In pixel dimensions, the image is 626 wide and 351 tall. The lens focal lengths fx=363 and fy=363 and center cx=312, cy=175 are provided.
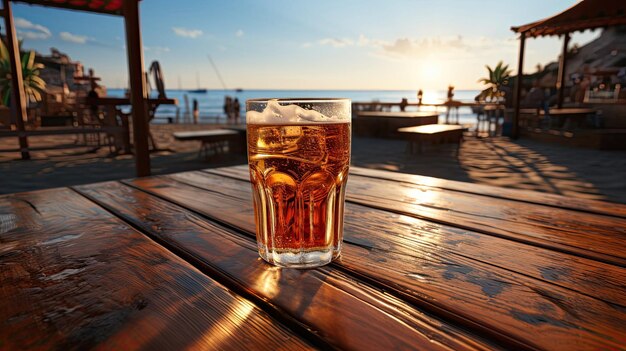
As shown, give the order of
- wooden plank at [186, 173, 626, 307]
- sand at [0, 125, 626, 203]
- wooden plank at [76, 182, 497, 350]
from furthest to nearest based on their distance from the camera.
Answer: sand at [0, 125, 626, 203] → wooden plank at [186, 173, 626, 307] → wooden plank at [76, 182, 497, 350]

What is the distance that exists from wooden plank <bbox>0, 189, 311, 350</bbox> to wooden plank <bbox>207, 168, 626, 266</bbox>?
24.6 inches

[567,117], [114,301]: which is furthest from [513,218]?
[567,117]

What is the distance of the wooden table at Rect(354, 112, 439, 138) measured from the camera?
1011 centimetres

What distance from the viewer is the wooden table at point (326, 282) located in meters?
0.45

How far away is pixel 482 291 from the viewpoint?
0.56m

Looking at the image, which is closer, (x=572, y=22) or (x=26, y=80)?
(x=572, y=22)

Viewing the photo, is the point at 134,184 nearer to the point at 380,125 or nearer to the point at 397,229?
the point at 397,229

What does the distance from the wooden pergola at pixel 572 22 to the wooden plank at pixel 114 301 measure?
8.30 metres

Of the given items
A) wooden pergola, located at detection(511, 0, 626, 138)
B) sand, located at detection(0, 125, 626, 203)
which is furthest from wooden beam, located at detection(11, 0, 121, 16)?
wooden pergola, located at detection(511, 0, 626, 138)

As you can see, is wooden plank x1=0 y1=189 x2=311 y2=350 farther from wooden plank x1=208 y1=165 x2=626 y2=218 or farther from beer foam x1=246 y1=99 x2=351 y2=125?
wooden plank x1=208 y1=165 x2=626 y2=218

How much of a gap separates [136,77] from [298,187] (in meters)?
2.77

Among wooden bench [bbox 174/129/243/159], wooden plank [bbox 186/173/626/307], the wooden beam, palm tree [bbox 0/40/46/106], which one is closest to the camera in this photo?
wooden plank [bbox 186/173/626/307]

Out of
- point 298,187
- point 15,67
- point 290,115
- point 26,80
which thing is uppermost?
point 26,80

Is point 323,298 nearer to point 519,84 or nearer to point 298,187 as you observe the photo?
point 298,187
